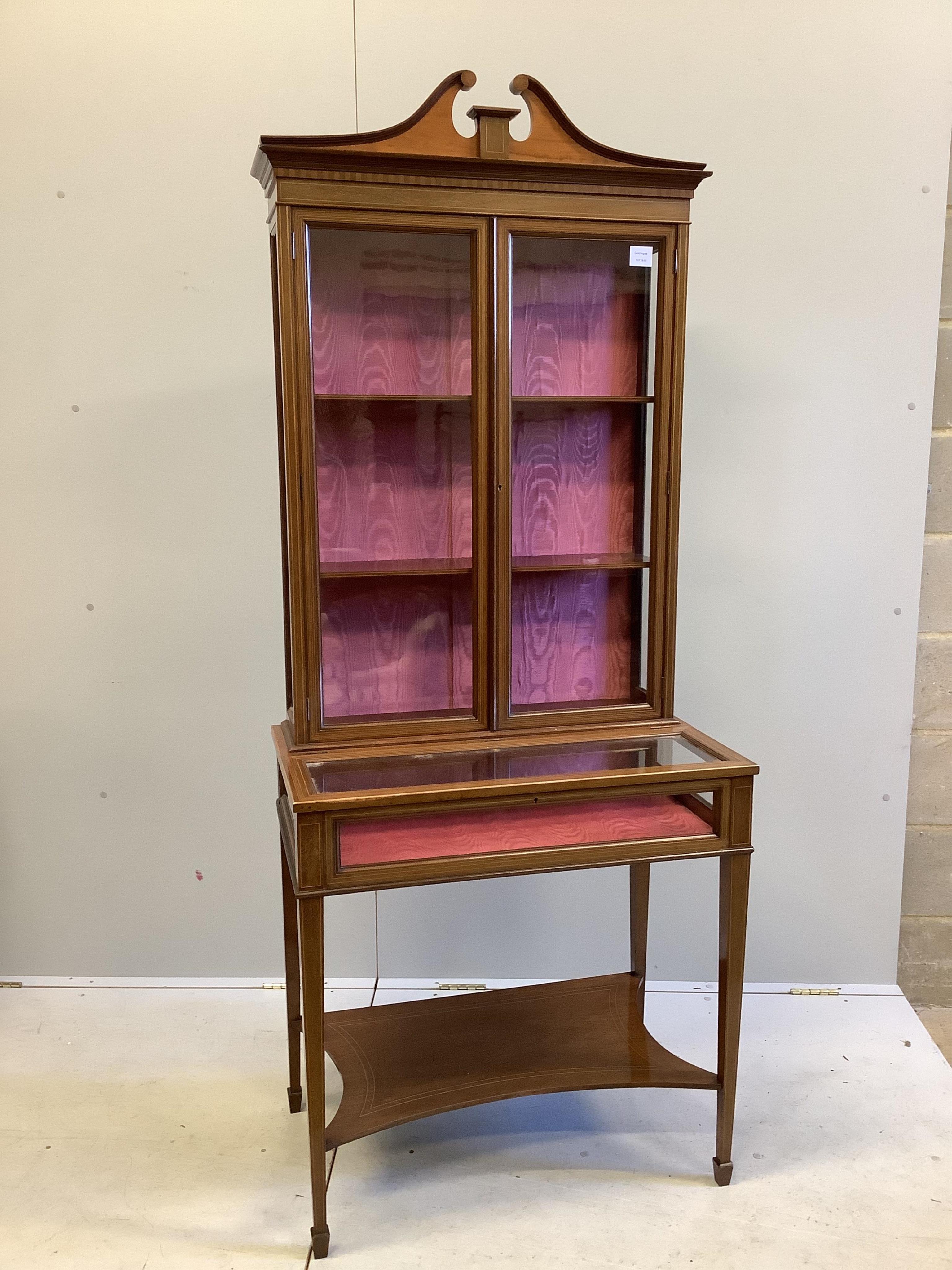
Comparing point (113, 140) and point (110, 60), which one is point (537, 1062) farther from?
point (110, 60)

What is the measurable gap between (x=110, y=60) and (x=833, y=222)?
191 centimetres

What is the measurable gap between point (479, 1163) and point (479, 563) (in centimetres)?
131

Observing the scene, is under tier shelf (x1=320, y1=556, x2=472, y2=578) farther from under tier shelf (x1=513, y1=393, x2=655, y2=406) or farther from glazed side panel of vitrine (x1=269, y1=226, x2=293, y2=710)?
under tier shelf (x1=513, y1=393, x2=655, y2=406)

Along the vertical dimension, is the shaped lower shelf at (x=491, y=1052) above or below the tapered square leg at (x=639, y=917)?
below

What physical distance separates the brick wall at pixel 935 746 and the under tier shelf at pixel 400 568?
145 centimetres

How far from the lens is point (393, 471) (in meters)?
2.14

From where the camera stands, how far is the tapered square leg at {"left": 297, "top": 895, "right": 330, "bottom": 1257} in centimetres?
183

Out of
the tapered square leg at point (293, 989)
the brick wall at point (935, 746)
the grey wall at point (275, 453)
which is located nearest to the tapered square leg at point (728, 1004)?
the grey wall at point (275, 453)

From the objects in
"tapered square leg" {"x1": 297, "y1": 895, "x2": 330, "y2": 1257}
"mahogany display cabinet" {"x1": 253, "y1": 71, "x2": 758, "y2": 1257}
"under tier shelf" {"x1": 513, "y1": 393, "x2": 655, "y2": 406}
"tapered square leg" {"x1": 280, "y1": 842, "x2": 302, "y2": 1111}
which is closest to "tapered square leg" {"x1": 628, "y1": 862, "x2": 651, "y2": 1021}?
"mahogany display cabinet" {"x1": 253, "y1": 71, "x2": 758, "y2": 1257}

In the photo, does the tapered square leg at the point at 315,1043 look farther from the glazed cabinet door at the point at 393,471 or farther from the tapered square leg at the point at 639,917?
the tapered square leg at the point at 639,917

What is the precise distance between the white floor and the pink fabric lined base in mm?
767

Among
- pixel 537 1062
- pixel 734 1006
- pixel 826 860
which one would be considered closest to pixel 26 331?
pixel 537 1062

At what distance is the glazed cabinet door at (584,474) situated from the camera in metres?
2.09

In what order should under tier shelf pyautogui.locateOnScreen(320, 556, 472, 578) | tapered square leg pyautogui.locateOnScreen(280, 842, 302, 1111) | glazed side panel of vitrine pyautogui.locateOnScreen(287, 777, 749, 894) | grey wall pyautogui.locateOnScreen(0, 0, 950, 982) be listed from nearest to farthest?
glazed side panel of vitrine pyautogui.locateOnScreen(287, 777, 749, 894)
under tier shelf pyautogui.locateOnScreen(320, 556, 472, 578)
tapered square leg pyautogui.locateOnScreen(280, 842, 302, 1111)
grey wall pyautogui.locateOnScreen(0, 0, 950, 982)
